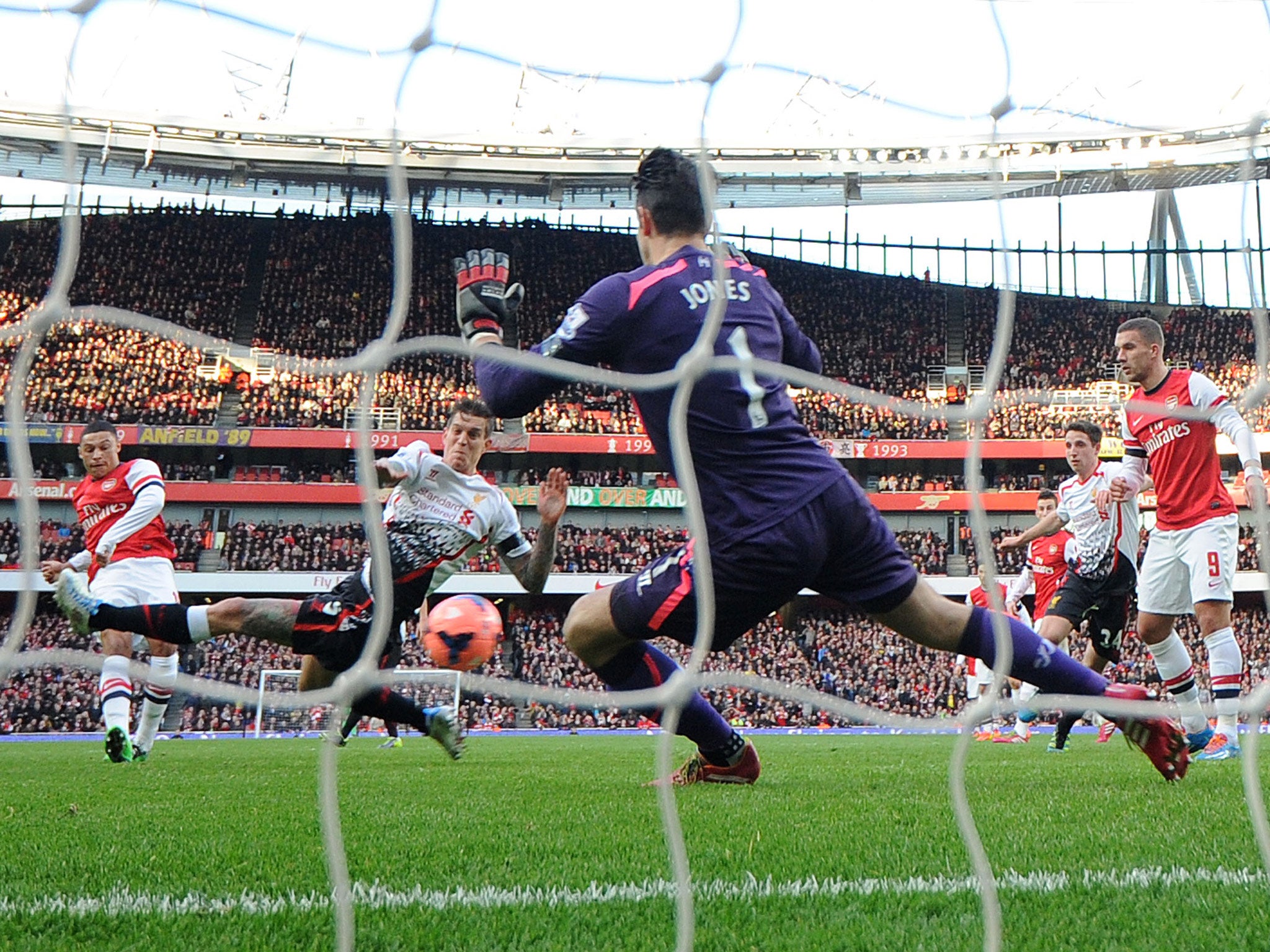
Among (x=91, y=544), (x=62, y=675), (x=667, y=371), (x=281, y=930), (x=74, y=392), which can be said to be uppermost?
(x=74, y=392)

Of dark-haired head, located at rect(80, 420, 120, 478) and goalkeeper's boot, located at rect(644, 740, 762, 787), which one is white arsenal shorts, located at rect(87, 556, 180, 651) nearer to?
dark-haired head, located at rect(80, 420, 120, 478)

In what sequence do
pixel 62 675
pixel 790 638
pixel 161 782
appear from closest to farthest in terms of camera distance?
1. pixel 161 782
2. pixel 62 675
3. pixel 790 638

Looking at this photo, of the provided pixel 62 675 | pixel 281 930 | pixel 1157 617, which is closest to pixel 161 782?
pixel 281 930

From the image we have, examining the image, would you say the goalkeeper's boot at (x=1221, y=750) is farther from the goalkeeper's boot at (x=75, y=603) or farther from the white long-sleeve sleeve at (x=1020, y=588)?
the goalkeeper's boot at (x=75, y=603)

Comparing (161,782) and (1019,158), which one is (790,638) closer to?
(1019,158)

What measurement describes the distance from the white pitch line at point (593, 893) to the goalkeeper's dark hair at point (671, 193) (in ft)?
5.83

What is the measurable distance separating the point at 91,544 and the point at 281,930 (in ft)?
17.9

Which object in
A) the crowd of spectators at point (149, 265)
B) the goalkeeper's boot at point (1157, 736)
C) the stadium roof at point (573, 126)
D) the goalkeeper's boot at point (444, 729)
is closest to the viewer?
the goalkeeper's boot at point (1157, 736)

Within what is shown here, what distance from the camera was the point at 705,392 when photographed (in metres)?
3.11

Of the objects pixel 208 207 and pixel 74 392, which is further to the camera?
pixel 208 207

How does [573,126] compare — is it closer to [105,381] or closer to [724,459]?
[105,381]

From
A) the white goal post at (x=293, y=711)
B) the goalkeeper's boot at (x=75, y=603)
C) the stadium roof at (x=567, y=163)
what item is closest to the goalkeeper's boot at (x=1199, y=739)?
the goalkeeper's boot at (x=75, y=603)

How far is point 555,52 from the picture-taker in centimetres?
634

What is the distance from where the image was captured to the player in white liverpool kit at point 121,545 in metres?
6.55
